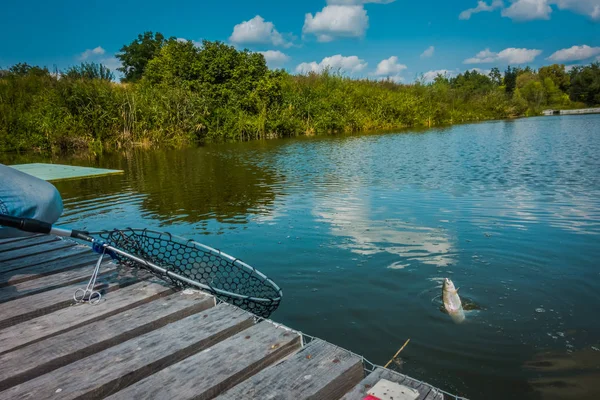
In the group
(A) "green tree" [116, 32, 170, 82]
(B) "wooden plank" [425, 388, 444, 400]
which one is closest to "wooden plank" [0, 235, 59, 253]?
(B) "wooden plank" [425, 388, 444, 400]

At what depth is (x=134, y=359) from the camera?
2119 millimetres

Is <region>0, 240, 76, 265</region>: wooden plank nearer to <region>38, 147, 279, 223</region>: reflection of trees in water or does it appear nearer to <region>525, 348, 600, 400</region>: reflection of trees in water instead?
<region>38, 147, 279, 223</region>: reflection of trees in water

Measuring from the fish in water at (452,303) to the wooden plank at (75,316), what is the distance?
2.33m

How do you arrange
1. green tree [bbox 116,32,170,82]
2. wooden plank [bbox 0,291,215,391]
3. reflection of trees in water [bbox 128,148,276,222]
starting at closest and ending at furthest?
wooden plank [bbox 0,291,215,391] < reflection of trees in water [bbox 128,148,276,222] < green tree [bbox 116,32,170,82]

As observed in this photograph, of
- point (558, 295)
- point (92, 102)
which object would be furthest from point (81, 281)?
point (92, 102)

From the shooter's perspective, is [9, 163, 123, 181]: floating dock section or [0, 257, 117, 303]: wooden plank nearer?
[0, 257, 117, 303]: wooden plank

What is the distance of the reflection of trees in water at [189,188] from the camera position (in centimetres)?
812

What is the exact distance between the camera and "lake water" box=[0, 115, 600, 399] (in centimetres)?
308

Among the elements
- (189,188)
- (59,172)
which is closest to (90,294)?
(189,188)

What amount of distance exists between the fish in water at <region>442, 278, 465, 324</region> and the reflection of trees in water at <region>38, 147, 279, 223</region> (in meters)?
4.23

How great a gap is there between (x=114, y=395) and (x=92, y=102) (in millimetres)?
23410

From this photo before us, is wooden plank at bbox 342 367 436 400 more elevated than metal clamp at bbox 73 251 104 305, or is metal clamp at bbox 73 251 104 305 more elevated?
metal clamp at bbox 73 251 104 305

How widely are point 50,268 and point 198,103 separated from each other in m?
23.9

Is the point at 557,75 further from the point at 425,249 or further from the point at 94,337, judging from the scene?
the point at 94,337
